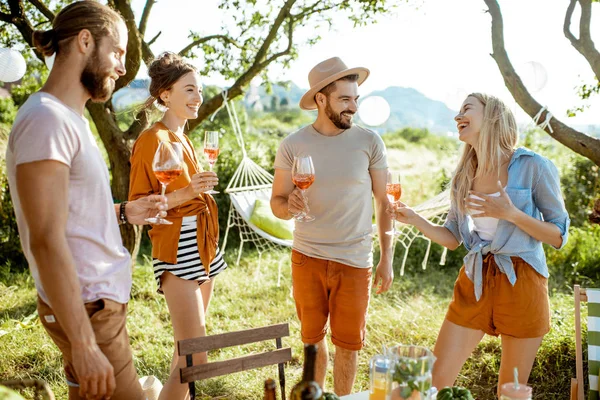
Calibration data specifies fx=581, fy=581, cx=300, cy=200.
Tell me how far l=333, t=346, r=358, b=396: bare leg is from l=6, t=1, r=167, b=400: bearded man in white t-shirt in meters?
1.23

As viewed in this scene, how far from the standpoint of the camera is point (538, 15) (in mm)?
5988

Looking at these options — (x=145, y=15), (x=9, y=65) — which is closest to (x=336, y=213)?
(x=9, y=65)

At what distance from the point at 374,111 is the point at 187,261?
3646 millimetres

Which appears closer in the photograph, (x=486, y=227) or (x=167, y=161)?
(x=167, y=161)

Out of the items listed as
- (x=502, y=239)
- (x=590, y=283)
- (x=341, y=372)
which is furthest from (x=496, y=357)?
(x=590, y=283)

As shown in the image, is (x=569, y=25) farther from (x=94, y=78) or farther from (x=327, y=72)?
(x=94, y=78)

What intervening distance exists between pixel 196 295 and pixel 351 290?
685 mm

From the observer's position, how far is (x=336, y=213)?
2.55 meters

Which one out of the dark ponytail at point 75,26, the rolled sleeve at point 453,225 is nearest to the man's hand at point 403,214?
the rolled sleeve at point 453,225

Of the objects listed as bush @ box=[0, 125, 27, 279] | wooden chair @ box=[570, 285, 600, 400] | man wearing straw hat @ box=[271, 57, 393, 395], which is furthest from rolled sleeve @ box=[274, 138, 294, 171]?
bush @ box=[0, 125, 27, 279]

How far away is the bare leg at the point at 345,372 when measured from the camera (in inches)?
103

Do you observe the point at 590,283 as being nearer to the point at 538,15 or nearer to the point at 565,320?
the point at 565,320

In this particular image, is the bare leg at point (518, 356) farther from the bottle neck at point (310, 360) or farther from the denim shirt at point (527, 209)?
the bottle neck at point (310, 360)

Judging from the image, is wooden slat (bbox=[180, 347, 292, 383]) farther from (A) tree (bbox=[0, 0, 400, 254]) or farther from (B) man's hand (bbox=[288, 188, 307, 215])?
(A) tree (bbox=[0, 0, 400, 254])
